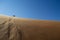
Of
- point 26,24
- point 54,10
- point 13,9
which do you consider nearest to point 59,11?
point 54,10

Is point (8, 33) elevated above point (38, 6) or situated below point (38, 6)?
below

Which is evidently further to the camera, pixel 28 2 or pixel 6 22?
pixel 28 2

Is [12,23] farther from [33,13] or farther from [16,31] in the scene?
[33,13]

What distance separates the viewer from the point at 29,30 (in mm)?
539

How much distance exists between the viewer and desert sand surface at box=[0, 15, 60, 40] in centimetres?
53

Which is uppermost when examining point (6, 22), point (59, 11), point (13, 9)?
point (13, 9)

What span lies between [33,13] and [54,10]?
0.35m

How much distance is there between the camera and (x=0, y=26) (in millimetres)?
559

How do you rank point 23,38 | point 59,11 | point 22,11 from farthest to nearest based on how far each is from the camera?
point 22,11 < point 59,11 < point 23,38

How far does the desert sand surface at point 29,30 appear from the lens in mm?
530

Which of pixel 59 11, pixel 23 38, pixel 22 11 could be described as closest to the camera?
pixel 23 38

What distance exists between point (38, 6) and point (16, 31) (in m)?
1.06

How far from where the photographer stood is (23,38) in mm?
534

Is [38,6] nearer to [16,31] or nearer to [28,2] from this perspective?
[28,2]
